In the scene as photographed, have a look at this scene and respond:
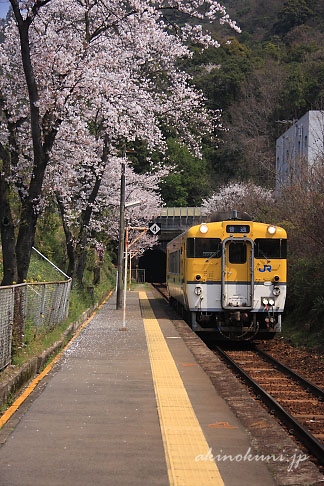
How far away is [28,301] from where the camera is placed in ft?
40.5

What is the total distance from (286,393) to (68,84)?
7.05 metres

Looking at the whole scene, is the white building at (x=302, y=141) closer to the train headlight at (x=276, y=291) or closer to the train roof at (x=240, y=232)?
the train roof at (x=240, y=232)

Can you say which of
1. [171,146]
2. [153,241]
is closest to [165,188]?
[171,146]

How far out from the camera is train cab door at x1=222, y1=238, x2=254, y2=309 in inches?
653

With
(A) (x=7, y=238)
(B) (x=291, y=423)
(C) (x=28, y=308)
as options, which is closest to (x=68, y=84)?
(A) (x=7, y=238)

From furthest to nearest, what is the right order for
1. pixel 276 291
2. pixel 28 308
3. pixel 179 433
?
pixel 276 291
pixel 28 308
pixel 179 433

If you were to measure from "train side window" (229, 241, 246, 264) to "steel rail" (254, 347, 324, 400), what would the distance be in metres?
2.27

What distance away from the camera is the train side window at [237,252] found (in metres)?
16.9

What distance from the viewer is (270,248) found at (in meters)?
16.9

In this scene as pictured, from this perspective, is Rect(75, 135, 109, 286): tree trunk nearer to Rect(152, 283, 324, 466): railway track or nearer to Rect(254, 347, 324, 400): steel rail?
Rect(152, 283, 324, 466): railway track

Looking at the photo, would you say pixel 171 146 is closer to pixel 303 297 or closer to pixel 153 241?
pixel 153 241

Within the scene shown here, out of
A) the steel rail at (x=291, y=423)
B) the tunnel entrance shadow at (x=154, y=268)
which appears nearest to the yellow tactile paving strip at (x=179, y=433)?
the steel rail at (x=291, y=423)

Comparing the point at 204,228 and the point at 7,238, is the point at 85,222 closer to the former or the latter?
the point at 204,228

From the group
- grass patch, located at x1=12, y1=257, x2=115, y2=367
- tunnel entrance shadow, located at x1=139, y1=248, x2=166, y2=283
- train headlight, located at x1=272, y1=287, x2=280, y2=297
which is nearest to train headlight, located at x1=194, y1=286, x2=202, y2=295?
train headlight, located at x1=272, y1=287, x2=280, y2=297
